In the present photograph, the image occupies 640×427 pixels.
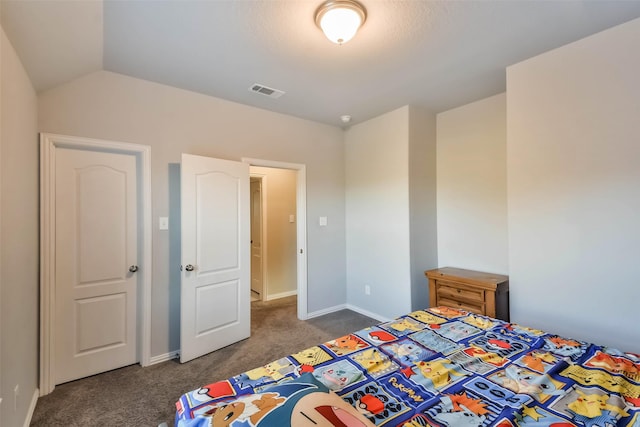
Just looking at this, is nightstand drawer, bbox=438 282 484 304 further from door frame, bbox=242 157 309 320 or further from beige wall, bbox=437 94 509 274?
door frame, bbox=242 157 309 320

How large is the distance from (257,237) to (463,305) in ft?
10.6

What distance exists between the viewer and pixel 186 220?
277 cm

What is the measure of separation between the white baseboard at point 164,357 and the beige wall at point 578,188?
3097 mm

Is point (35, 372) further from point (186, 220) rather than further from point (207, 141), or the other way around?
point (207, 141)

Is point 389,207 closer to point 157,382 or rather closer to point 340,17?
point 340,17

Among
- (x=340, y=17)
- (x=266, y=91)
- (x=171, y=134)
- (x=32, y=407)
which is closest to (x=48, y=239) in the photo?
(x=32, y=407)

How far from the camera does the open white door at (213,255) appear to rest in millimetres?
2775

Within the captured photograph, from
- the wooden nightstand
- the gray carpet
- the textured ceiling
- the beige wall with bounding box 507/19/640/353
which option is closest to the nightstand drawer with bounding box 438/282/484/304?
the wooden nightstand

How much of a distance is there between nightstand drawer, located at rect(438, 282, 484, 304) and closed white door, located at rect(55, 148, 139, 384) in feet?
9.98

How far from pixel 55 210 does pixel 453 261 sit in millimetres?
3957

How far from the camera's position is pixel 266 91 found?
302 cm

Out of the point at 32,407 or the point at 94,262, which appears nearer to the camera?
the point at 32,407

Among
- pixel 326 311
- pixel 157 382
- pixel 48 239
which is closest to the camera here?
pixel 48 239

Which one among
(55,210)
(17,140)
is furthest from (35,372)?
(17,140)
